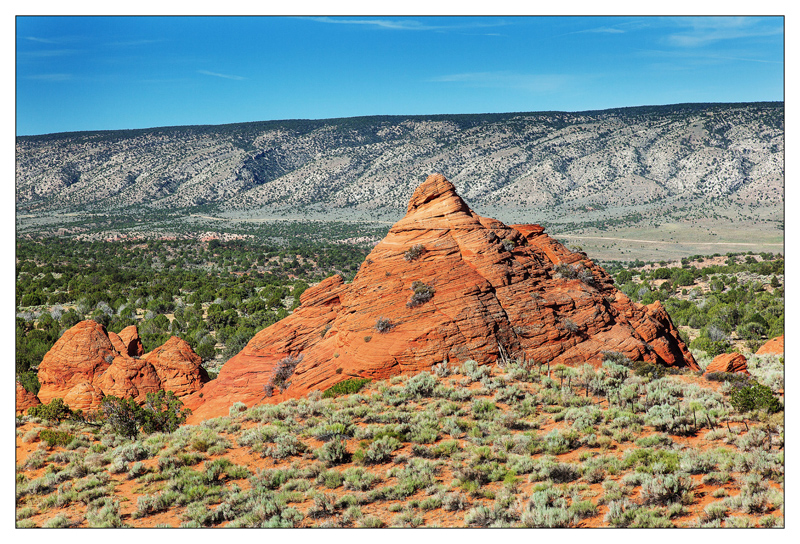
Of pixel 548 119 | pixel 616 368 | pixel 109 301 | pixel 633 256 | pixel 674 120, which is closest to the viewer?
pixel 616 368

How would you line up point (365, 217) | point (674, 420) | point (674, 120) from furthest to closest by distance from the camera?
1. point (674, 120)
2. point (365, 217)
3. point (674, 420)

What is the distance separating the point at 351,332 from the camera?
59.0ft

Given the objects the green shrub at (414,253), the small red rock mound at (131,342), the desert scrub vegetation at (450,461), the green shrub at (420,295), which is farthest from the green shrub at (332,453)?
Answer: the small red rock mound at (131,342)

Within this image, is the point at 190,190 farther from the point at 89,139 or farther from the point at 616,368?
the point at 616,368

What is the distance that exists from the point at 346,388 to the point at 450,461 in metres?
5.24

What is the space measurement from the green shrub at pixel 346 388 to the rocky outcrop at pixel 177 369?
8114 mm

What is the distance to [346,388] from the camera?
632 inches

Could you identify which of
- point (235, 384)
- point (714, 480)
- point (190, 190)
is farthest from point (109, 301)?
point (190, 190)

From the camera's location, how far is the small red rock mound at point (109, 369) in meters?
20.9

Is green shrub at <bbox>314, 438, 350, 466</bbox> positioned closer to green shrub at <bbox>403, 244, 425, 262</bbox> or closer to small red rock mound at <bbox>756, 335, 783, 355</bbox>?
green shrub at <bbox>403, 244, 425, 262</bbox>

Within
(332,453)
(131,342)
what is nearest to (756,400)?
(332,453)

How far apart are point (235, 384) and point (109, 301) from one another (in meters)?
32.3

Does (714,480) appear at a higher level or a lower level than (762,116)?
lower

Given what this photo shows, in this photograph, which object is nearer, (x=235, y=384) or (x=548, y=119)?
(x=235, y=384)
